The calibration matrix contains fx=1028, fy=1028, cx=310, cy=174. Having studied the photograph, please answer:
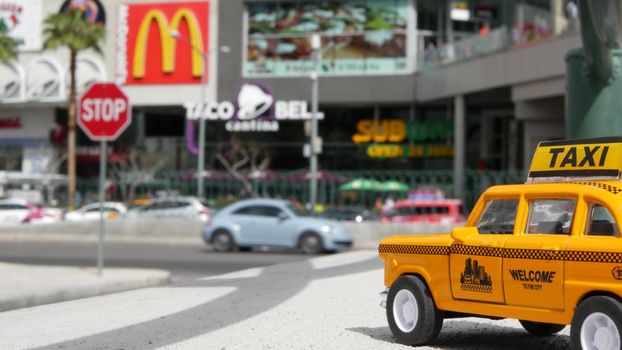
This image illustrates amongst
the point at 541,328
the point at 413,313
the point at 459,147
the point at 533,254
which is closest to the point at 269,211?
the point at 541,328

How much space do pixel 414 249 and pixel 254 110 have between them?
49286 millimetres

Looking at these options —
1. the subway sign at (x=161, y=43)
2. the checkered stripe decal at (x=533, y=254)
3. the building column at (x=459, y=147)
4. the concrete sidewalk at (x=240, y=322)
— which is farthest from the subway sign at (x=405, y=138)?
the checkered stripe decal at (x=533, y=254)

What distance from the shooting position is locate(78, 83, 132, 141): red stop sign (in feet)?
56.3

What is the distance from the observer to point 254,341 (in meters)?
9.31

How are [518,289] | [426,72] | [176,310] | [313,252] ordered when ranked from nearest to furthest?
[518,289] → [176,310] → [313,252] → [426,72]

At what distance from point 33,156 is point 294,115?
1861cm

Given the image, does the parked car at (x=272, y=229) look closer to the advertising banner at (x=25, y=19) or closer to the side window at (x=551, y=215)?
the side window at (x=551, y=215)

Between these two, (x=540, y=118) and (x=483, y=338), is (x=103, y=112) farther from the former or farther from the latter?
(x=540, y=118)

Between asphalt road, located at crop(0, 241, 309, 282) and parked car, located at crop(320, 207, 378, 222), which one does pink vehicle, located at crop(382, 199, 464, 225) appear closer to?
parked car, located at crop(320, 207, 378, 222)

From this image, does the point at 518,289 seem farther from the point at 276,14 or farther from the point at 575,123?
the point at 276,14

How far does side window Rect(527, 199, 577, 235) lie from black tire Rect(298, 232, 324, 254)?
19.8m

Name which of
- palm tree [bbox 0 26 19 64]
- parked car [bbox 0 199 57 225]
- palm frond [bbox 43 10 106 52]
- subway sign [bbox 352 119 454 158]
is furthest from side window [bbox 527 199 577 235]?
palm tree [bbox 0 26 19 64]

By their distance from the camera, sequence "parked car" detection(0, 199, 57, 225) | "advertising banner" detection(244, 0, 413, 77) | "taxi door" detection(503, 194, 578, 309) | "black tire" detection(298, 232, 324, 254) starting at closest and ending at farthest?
"taxi door" detection(503, 194, 578, 309) < "black tire" detection(298, 232, 324, 254) < "parked car" detection(0, 199, 57, 225) < "advertising banner" detection(244, 0, 413, 77)

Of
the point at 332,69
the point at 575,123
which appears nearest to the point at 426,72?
the point at 332,69
